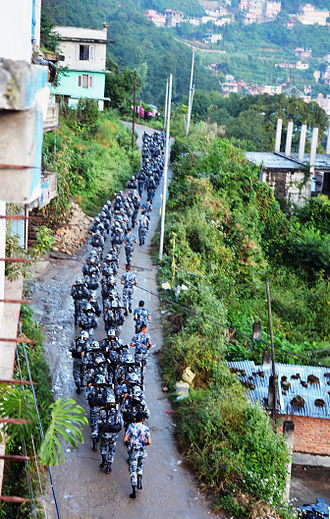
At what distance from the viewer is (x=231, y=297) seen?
21.7 meters

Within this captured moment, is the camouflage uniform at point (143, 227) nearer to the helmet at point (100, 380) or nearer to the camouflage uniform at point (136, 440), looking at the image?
the helmet at point (100, 380)

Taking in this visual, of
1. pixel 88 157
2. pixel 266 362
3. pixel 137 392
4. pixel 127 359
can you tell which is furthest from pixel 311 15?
pixel 137 392

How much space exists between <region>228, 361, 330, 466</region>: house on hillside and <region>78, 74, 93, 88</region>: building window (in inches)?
1260

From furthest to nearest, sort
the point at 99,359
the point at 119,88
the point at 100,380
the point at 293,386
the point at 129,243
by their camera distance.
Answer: the point at 119,88 → the point at 129,243 → the point at 293,386 → the point at 99,359 → the point at 100,380

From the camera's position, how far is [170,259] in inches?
872

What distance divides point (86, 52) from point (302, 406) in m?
33.5

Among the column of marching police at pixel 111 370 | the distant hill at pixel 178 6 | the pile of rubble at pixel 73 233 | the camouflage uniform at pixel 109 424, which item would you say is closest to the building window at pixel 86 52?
the pile of rubble at pixel 73 233

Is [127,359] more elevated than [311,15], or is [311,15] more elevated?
[311,15]

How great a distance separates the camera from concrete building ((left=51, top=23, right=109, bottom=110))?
138 feet

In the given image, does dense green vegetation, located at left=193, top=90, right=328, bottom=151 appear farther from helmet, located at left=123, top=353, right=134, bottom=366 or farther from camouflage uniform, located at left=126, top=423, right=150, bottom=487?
camouflage uniform, located at left=126, top=423, right=150, bottom=487

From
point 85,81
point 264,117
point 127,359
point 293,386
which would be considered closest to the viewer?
point 127,359

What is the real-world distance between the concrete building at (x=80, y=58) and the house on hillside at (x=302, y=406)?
3048 cm

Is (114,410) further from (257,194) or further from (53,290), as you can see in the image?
(257,194)

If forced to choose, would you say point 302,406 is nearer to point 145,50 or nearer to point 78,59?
point 78,59
